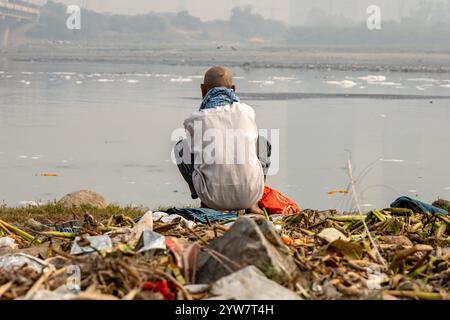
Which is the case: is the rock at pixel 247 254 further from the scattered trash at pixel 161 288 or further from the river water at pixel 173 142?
the river water at pixel 173 142

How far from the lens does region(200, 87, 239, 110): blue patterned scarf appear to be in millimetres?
7406

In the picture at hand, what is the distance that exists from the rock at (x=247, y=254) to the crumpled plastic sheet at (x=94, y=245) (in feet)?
1.72

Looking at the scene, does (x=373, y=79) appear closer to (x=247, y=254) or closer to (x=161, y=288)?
(x=247, y=254)

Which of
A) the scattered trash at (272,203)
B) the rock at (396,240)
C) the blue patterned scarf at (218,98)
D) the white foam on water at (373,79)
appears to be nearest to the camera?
the rock at (396,240)

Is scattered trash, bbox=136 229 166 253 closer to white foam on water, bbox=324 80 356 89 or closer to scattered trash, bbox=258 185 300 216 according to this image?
scattered trash, bbox=258 185 300 216

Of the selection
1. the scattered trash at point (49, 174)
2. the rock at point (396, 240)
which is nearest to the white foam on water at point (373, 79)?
the scattered trash at point (49, 174)

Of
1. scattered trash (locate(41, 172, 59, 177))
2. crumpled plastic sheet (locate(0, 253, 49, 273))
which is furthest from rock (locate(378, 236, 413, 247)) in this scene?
scattered trash (locate(41, 172, 59, 177))

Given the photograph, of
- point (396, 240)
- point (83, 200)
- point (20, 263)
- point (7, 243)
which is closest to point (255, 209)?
point (396, 240)

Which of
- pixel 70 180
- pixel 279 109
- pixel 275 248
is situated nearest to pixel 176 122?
pixel 279 109

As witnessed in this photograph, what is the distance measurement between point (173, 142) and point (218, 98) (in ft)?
28.7

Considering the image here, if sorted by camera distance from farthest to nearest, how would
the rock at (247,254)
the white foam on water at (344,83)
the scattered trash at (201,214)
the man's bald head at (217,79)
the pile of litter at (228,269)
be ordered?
1. the white foam on water at (344,83)
2. the man's bald head at (217,79)
3. the scattered trash at (201,214)
4. the rock at (247,254)
5. the pile of litter at (228,269)

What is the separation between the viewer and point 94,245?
4121mm

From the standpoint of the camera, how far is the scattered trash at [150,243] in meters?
3.89

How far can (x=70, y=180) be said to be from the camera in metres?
12.7
